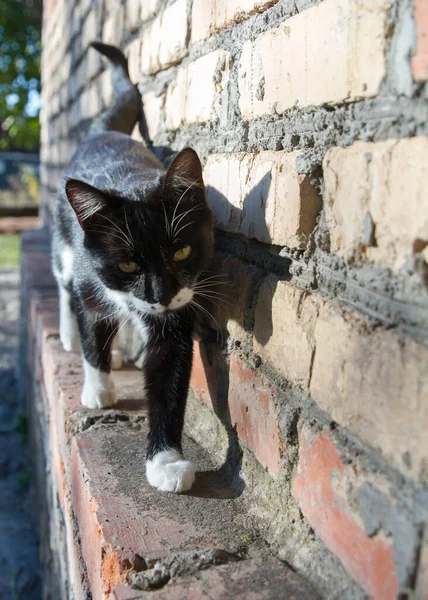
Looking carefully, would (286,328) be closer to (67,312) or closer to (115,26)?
(67,312)

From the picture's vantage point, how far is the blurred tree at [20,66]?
10.2 metres

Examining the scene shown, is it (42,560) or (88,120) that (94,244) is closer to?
(42,560)

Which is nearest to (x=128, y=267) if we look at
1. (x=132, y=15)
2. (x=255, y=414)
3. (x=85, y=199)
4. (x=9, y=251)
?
(x=85, y=199)

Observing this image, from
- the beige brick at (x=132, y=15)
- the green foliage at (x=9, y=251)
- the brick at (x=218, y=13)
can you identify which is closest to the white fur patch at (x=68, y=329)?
the beige brick at (x=132, y=15)

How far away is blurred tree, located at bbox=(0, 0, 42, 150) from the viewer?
10.2 metres

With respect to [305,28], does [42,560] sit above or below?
below

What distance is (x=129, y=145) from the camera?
6.47 feet

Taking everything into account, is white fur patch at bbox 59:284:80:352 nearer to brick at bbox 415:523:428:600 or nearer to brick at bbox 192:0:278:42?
brick at bbox 192:0:278:42

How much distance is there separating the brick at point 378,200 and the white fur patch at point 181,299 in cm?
53

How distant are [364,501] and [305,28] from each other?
2.50 feet

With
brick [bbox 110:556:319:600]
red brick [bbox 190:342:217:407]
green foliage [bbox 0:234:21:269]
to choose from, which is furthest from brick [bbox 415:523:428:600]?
green foliage [bbox 0:234:21:269]

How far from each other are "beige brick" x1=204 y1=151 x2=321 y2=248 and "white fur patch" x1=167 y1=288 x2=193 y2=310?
0.18 m

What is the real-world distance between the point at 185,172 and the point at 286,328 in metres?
0.53

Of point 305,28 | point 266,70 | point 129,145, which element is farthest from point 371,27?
point 129,145
